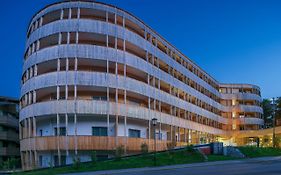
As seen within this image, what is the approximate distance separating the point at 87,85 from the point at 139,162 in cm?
1215

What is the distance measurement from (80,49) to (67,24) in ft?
11.1

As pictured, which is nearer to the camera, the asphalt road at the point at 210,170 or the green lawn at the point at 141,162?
the asphalt road at the point at 210,170

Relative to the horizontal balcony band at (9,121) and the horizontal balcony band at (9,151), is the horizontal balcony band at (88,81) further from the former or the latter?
the horizontal balcony band at (9,151)

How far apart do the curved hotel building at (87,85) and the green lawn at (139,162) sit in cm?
622

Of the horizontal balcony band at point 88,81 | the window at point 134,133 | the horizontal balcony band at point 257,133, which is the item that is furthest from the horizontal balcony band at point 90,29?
the horizontal balcony band at point 257,133

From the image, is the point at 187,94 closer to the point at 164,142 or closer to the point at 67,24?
the point at 164,142

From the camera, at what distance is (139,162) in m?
33.9

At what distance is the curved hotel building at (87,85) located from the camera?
136 feet

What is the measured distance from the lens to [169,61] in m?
59.2

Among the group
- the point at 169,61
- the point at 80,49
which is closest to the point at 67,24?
the point at 80,49

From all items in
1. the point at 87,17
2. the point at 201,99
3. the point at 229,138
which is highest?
the point at 87,17

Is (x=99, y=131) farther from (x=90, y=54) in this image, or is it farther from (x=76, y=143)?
(x=90, y=54)

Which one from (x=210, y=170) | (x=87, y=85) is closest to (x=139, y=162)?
(x=210, y=170)

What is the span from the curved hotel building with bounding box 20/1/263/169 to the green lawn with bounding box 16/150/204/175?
6221 millimetres
